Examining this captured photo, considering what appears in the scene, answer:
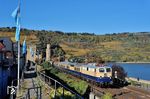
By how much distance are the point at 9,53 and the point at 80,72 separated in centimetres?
1343

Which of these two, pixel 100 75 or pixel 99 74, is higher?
pixel 99 74

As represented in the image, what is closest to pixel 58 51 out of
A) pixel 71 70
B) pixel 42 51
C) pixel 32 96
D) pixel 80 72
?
pixel 42 51

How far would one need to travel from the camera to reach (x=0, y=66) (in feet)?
145

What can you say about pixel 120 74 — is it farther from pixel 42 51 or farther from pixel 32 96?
pixel 42 51

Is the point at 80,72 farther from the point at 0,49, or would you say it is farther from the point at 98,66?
the point at 0,49

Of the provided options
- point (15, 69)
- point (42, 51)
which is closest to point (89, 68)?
point (15, 69)

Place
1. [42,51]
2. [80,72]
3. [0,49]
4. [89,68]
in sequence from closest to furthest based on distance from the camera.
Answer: [0,49], [89,68], [80,72], [42,51]

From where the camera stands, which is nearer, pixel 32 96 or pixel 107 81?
pixel 32 96

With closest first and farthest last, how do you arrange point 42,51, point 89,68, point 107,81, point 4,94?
point 4,94 < point 107,81 < point 89,68 < point 42,51

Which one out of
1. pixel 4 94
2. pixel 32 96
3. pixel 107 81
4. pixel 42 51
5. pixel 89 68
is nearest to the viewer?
pixel 32 96

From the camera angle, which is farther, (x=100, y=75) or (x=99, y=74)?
(x=99, y=74)

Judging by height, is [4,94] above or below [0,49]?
below

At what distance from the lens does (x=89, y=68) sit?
5838cm

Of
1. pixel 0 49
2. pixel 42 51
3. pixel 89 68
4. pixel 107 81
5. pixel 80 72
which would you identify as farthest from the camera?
pixel 42 51
